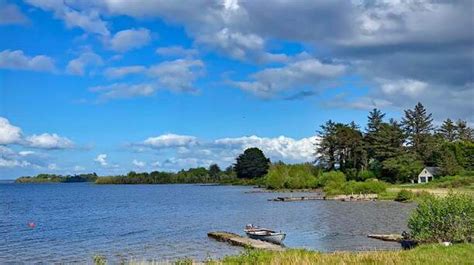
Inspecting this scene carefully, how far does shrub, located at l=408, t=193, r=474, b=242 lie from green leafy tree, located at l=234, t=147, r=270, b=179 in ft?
507

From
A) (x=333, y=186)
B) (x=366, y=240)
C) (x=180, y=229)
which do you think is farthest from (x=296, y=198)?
(x=366, y=240)

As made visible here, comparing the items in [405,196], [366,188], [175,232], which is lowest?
[175,232]

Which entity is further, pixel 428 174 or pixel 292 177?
pixel 292 177

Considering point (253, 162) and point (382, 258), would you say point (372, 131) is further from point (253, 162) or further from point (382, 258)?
point (382, 258)

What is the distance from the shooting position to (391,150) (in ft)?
386

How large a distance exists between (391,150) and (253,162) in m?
74.7

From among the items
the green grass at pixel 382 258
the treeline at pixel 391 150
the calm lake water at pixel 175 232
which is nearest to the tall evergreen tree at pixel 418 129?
the treeline at pixel 391 150

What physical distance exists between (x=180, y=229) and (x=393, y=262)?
3545 centimetres

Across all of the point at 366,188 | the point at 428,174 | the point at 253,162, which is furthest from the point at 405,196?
the point at 253,162

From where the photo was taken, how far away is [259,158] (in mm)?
186000

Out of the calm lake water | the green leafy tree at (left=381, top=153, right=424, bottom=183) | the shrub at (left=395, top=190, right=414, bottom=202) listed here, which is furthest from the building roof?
the calm lake water

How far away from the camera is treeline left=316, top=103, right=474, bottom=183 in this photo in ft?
365

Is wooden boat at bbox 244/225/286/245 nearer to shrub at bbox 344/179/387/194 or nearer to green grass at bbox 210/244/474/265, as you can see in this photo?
green grass at bbox 210/244/474/265

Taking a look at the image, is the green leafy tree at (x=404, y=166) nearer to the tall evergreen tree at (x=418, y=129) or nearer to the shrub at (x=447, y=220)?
the tall evergreen tree at (x=418, y=129)
